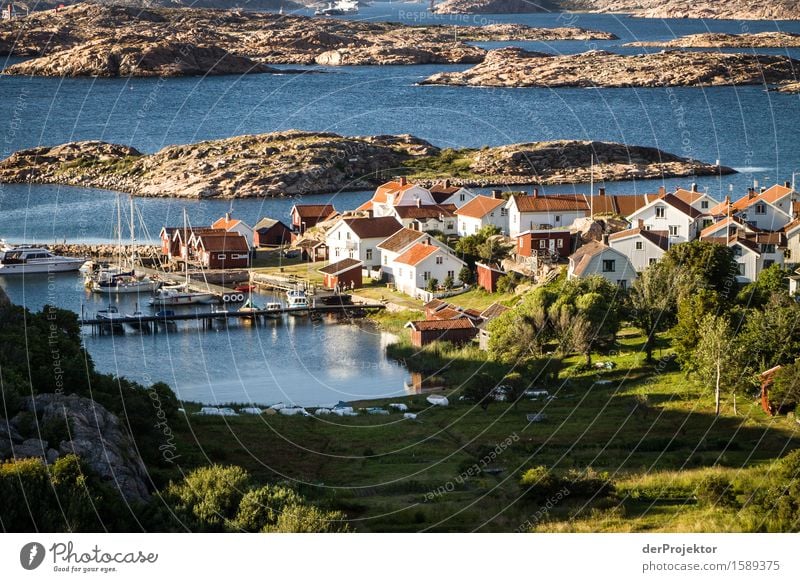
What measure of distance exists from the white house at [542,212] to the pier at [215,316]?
6277 mm

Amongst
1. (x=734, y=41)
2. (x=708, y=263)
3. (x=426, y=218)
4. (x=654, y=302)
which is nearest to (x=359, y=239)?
(x=426, y=218)

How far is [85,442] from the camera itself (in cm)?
1642

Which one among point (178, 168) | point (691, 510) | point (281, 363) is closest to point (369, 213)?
point (281, 363)

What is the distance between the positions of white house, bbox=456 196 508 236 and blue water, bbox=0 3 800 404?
26.2ft

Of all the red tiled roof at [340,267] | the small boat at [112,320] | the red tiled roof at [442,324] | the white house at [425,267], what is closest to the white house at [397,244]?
the white house at [425,267]

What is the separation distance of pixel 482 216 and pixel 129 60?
71616 mm

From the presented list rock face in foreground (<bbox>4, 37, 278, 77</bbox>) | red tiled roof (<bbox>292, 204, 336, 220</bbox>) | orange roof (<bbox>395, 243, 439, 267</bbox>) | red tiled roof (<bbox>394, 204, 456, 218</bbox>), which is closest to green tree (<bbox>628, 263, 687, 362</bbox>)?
orange roof (<bbox>395, 243, 439, 267</bbox>)

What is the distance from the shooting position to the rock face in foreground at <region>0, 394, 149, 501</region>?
16.0 meters

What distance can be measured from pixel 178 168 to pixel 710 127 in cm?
3636

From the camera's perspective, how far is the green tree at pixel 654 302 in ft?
89.8

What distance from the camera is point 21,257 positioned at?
4184 cm

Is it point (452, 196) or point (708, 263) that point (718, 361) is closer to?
point (708, 263)

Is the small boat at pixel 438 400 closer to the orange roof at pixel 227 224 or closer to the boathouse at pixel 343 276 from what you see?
the boathouse at pixel 343 276

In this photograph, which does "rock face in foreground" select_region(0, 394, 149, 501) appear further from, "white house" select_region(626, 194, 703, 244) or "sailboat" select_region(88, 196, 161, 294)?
"white house" select_region(626, 194, 703, 244)
